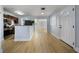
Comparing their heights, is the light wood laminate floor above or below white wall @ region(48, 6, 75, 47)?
below

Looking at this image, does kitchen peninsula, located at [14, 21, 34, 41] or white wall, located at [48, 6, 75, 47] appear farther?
kitchen peninsula, located at [14, 21, 34, 41]

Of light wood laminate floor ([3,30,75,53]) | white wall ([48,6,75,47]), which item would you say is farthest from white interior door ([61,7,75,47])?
light wood laminate floor ([3,30,75,53])

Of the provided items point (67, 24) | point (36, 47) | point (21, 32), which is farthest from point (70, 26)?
point (21, 32)

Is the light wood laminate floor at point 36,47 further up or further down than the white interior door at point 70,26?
further down

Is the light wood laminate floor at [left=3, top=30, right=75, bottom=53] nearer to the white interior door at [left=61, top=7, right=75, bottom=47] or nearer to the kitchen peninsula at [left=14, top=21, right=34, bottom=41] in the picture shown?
the white interior door at [left=61, top=7, right=75, bottom=47]

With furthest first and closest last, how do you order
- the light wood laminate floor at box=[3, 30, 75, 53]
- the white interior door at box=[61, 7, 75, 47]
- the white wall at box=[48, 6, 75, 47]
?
the white wall at box=[48, 6, 75, 47]
the white interior door at box=[61, 7, 75, 47]
the light wood laminate floor at box=[3, 30, 75, 53]

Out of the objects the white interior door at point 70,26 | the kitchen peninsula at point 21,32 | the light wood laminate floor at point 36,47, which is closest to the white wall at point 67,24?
the white interior door at point 70,26

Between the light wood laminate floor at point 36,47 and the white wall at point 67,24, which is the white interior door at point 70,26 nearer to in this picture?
the white wall at point 67,24

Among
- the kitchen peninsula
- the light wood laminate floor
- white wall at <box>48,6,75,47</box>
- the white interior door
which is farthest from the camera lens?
the kitchen peninsula

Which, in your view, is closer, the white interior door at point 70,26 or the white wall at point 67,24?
Answer: the white interior door at point 70,26

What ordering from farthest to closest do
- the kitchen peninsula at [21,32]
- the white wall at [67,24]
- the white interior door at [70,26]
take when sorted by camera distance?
the kitchen peninsula at [21,32]
the white wall at [67,24]
the white interior door at [70,26]
